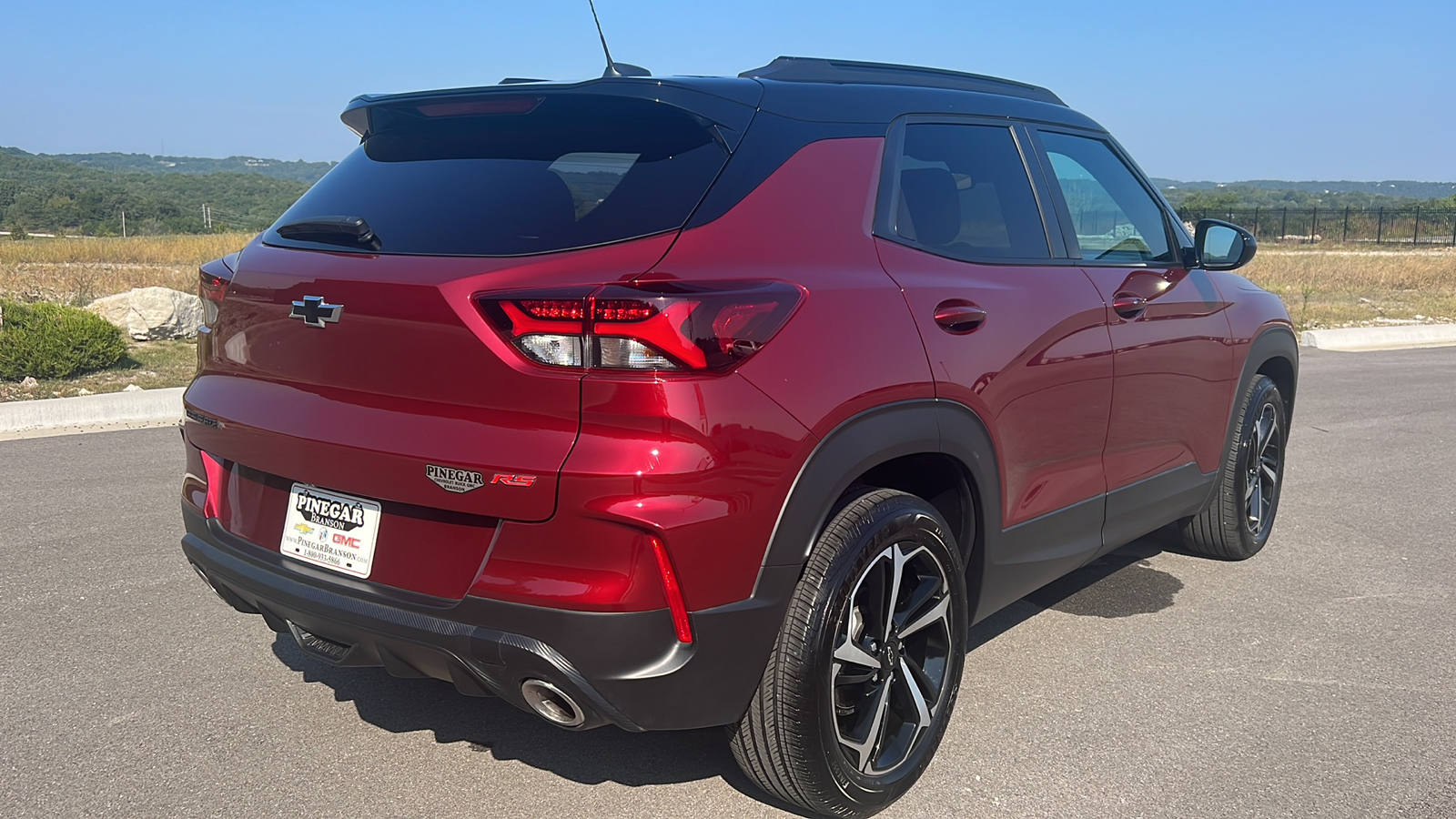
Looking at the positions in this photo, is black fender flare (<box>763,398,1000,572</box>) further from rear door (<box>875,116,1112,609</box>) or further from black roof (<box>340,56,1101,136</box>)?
black roof (<box>340,56,1101,136</box>)

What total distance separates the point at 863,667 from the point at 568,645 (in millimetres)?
847

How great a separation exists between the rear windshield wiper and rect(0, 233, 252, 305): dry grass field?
13.0m

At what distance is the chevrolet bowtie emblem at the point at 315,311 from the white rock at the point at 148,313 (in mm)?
10512

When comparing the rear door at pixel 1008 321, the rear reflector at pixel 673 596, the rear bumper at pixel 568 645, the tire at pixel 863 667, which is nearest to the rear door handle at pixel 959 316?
the rear door at pixel 1008 321

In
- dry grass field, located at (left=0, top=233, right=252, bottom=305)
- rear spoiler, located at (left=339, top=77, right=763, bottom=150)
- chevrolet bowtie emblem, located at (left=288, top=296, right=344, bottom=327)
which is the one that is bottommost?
dry grass field, located at (left=0, top=233, right=252, bottom=305)

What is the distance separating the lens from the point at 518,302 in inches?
95.2

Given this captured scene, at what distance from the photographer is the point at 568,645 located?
2398mm

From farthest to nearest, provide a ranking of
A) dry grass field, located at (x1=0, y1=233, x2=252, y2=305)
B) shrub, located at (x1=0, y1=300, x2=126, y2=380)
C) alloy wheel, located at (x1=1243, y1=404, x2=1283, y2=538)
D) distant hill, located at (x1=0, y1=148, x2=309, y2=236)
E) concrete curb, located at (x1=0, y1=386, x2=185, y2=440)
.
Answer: distant hill, located at (x1=0, y1=148, x2=309, y2=236), dry grass field, located at (x1=0, y1=233, x2=252, y2=305), shrub, located at (x1=0, y1=300, x2=126, y2=380), concrete curb, located at (x1=0, y1=386, x2=185, y2=440), alloy wheel, located at (x1=1243, y1=404, x2=1283, y2=538)

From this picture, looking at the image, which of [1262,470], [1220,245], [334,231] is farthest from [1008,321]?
[1262,470]

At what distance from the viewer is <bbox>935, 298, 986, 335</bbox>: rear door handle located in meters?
2.99

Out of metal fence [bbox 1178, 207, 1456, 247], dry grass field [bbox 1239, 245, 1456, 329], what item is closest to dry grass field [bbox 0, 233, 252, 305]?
dry grass field [bbox 1239, 245, 1456, 329]

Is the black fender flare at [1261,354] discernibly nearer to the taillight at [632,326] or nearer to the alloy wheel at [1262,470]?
the alloy wheel at [1262,470]

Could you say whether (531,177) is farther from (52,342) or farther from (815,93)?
(52,342)

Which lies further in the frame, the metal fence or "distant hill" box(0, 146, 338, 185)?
"distant hill" box(0, 146, 338, 185)
